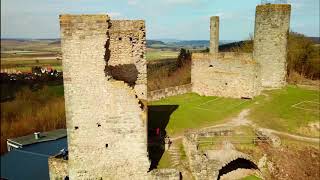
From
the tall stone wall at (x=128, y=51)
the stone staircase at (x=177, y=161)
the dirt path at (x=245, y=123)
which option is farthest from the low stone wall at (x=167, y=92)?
the tall stone wall at (x=128, y=51)

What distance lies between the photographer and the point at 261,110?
20766 millimetres

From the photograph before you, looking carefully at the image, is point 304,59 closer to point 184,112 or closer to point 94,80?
point 184,112

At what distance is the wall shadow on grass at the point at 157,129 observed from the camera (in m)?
14.3

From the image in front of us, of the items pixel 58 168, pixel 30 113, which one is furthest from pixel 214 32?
pixel 30 113

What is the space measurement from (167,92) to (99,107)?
13.9 meters

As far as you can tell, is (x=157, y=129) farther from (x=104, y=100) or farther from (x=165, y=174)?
(x=104, y=100)

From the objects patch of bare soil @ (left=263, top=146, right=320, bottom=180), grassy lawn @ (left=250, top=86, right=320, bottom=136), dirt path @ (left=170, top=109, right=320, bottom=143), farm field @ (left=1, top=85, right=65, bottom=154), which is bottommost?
farm field @ (left=1, top=85, right=65, bottom=154)

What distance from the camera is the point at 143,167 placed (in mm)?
12250

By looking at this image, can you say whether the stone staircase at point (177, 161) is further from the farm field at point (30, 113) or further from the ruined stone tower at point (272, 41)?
the farm field at point (30, 113)

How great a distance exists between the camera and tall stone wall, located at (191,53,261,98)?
2350 cm

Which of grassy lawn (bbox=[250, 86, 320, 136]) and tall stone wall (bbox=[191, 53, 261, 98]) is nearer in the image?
grassy lawn (bbox=[250, 86, 320, 136])

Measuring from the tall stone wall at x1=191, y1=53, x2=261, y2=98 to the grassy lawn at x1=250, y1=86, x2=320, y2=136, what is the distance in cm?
122

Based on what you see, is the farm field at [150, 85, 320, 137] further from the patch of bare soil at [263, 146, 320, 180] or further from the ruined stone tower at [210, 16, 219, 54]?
the ruined stone tower at [210, 16, 219, 54]

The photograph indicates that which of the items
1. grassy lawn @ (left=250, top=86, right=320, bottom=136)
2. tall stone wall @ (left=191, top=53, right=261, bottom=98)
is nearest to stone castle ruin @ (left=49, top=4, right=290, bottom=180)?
grassy lawn @ (left=250, top=86, right=320, bottom=136)
